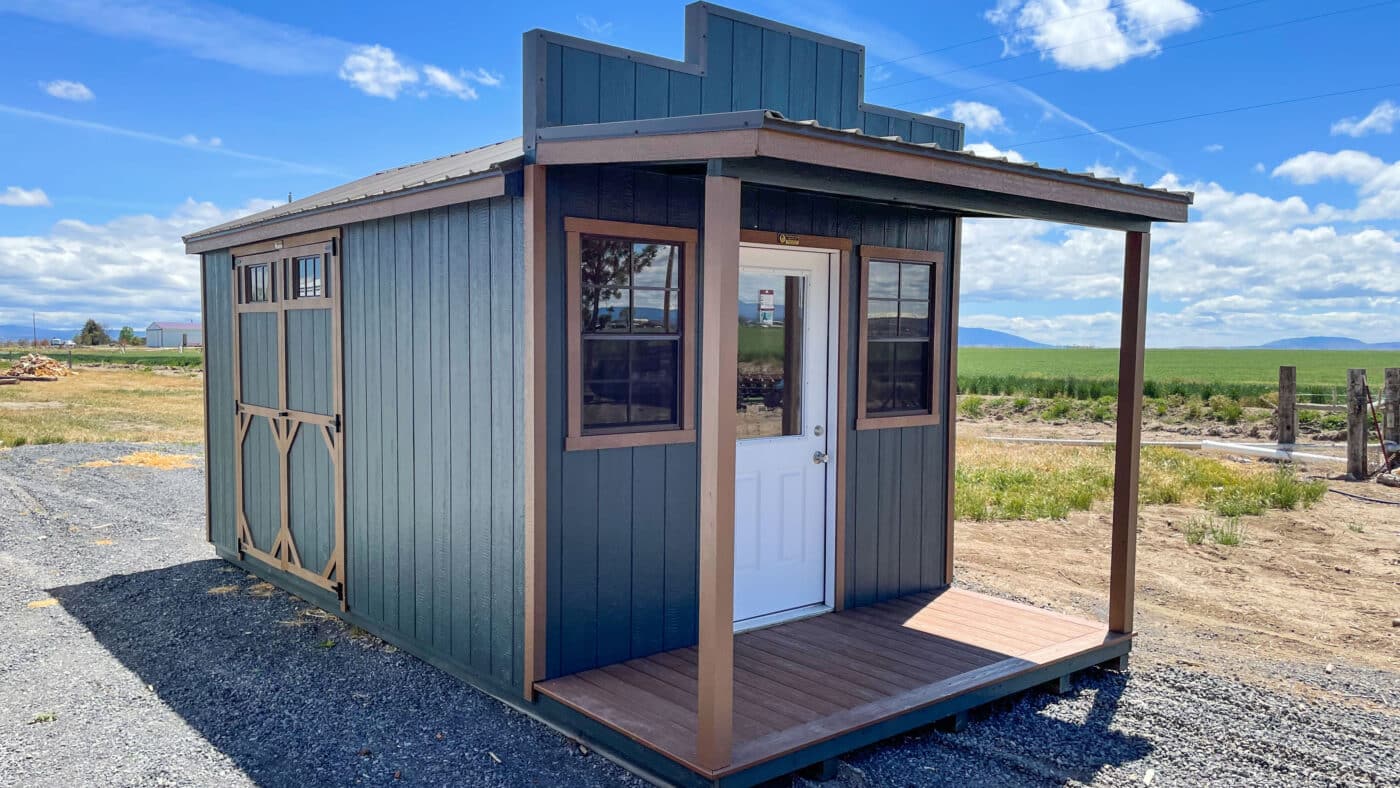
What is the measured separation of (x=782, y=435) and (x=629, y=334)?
1.11 metres

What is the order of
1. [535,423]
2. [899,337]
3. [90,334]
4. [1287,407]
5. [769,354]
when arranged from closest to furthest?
1. [535,423]
2. [769,354]
3. [899,337]
4. [1287,407]
5. [90,334]

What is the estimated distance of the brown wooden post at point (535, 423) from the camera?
3.99m

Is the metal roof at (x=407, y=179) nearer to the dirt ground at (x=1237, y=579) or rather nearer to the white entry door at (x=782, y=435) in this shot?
the white entry door at (x=782, y=435)

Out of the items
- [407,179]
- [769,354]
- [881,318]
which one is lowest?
[769,354]

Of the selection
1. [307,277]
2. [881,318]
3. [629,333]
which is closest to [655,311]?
[629,333]

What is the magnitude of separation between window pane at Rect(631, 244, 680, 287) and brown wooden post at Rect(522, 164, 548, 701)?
0.47 metres

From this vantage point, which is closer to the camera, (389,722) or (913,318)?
(389,722)

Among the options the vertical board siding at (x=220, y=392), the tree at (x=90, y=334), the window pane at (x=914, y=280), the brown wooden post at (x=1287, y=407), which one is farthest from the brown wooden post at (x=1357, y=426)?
the tree at (x=90, y=334)

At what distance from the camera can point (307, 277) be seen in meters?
5.86

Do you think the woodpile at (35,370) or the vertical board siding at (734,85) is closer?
the vertical board siding at (734,85)

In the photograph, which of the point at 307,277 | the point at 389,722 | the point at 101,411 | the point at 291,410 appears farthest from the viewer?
the point at 101,411

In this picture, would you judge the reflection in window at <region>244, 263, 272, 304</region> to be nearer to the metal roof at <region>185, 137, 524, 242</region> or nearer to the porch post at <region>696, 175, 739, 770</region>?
the metal roof at <region>185, 137, 524, 242</region>

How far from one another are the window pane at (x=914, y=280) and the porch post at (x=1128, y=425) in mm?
1112

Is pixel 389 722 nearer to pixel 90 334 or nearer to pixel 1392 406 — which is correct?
pixel 1392 406
